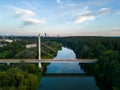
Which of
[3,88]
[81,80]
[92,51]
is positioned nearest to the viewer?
[3,88]

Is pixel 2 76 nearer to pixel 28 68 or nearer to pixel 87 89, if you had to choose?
pixel 28 68

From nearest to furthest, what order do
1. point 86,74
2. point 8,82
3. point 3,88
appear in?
point 3,88
point 8,82
point 86,74

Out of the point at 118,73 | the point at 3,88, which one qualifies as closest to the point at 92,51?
the point at 118,73

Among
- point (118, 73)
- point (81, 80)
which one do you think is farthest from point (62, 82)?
point (118, 73)

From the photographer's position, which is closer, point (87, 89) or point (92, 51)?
point (87, 89)

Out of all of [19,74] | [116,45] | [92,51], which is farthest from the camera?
[116,45]

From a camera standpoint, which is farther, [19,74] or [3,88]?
[19,74]

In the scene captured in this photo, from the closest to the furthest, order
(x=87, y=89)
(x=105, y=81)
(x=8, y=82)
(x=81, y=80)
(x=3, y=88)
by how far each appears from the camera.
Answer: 1. (x=3, y=88)
2. (x=8, y=82)
3. (x=87, y=89)
4. (x=105, y=81)
5. (x=81, y=80)

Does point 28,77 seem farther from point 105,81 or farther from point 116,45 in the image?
point 116,45

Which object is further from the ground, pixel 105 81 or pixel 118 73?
pixel 118 73
